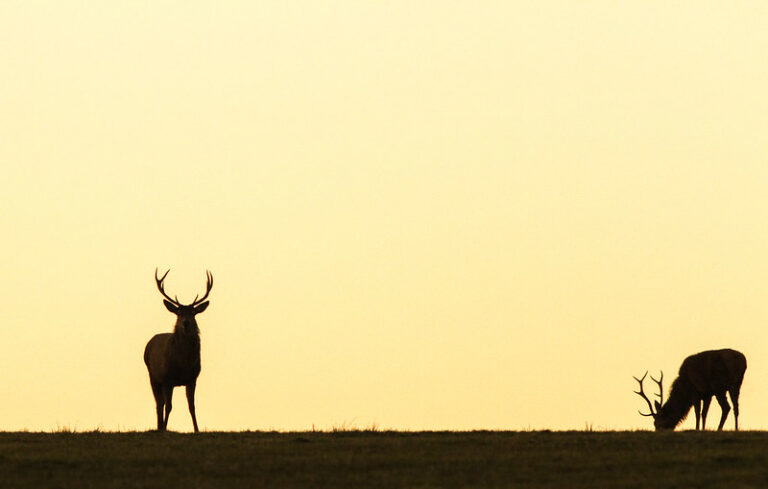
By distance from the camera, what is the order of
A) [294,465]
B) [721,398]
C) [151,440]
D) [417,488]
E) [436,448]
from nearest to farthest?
[417,488], [294,465], [436,448], [151,440], [721,398]

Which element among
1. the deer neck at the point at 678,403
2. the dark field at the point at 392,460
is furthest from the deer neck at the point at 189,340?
the deer neck at the point at 678,403

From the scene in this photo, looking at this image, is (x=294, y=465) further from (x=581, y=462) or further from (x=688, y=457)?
(x=688, y=457)

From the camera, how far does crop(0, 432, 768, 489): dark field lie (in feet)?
69.8

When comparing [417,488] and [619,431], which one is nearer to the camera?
[417,488]

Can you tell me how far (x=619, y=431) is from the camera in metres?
27.2

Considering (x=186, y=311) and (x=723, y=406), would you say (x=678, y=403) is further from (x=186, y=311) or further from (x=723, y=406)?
(x=186, y=311)

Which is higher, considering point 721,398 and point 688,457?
point 721,398

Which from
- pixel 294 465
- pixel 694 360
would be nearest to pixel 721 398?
pixel 694 360

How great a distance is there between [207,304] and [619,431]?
8518mm

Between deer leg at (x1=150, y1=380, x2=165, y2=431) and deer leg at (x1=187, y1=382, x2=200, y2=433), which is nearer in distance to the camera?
deer leg at (x1=187, y1=382, x2=200, y2=433)

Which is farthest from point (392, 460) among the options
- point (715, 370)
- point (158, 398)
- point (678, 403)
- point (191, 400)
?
point (678, 403)

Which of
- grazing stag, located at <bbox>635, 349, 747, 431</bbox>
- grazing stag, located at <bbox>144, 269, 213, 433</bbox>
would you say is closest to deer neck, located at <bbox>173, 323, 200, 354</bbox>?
grazing stag, located at <bbox>144, 269, 213, 433</bbox>

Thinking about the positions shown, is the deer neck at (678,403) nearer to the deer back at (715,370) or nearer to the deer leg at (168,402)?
the deer back at (715,370)

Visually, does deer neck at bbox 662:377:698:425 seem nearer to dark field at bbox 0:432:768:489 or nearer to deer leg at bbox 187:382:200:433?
deer leg at bbox 187:382:200:433
